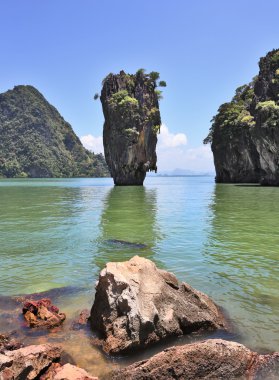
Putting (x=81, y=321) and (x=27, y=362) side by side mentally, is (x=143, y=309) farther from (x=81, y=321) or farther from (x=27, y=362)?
(x=27, y=362)

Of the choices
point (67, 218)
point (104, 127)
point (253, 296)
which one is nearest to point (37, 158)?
point (104, 127)

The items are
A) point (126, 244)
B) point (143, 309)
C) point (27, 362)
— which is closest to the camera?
point (27, 362)

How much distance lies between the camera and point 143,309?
18.5 feet

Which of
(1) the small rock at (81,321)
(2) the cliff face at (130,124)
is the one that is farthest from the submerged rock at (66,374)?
(2) the cliff face at (130,124)

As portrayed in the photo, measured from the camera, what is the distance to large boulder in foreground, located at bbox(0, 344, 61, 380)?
14.3ft

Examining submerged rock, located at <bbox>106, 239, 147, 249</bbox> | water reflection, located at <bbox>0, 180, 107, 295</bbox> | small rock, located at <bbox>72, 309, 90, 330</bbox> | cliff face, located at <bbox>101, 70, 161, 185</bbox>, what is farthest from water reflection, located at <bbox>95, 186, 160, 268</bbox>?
cliff face, located at <bbox>101, 70, 161, 185</bbox>

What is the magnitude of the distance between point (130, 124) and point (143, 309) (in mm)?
56124

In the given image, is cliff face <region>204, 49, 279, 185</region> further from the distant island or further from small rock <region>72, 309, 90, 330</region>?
small rock <region>72, 309, 90, 330</region>

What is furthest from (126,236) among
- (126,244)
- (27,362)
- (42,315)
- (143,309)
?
(27,362)

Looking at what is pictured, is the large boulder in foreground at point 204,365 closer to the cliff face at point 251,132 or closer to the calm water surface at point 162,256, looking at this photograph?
the calm water surface at point 162,256

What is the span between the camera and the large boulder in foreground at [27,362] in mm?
4373

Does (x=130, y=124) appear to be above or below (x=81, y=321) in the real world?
above

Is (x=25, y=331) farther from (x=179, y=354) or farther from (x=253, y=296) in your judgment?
(x=253, y=296)

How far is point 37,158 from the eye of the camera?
185 meters
